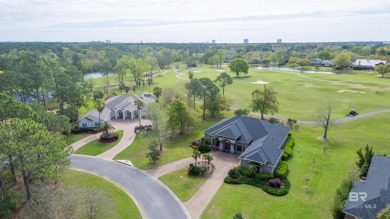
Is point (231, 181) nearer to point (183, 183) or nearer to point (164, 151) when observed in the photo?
point (183, 183)

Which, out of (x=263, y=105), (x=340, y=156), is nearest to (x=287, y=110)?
(x=263, y=105)

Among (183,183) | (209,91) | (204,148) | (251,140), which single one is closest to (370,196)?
(251,140)

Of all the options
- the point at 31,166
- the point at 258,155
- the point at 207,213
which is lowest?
the point at 207,213

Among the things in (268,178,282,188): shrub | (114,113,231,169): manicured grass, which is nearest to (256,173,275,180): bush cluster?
(268,178,282,188): shrub

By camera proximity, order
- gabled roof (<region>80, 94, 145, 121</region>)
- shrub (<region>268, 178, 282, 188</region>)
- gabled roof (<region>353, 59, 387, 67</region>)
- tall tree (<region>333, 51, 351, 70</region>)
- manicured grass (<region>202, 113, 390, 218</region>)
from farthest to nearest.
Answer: gabled roof (<region>353, 59, 387, 67</region>), tall tree (<region>333, 51, 351, 70</region>), gabled roof (<region>80, 94, 145, 121</region>), shrub (<region>268, 178, 282, 188</region>), manicured grass (<region>202, 113, 390, 218</region>)

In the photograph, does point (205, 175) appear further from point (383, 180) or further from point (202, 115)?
point (202, 115)

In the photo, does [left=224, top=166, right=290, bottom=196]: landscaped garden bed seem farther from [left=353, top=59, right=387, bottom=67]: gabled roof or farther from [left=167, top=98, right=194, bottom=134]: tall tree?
[left=353, top=59, right=387, bottom=67]: gabled roof

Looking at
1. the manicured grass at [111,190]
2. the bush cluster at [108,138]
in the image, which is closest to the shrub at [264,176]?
the manicured grass at [111,190]
